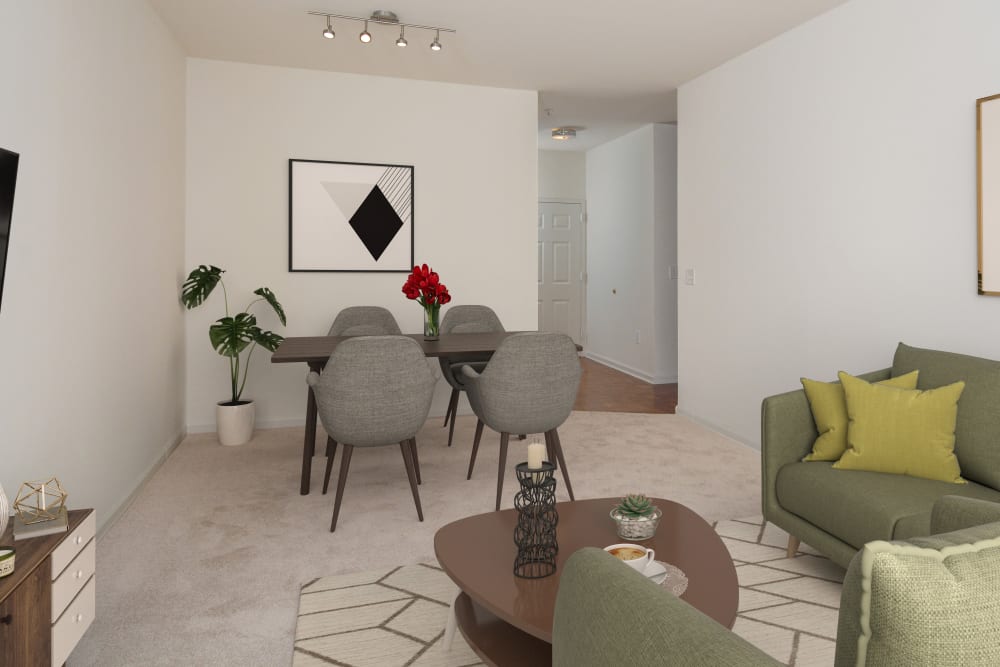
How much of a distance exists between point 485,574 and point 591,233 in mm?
6905

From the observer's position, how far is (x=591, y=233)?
8281 mm

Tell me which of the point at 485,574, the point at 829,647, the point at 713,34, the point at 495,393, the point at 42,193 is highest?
the point at 713,34

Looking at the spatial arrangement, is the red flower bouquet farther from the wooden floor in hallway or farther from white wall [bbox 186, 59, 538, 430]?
the wooden floor in hallway

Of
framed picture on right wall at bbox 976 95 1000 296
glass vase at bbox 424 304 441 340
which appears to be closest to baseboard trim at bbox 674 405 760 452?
framed picture on right wall at bbox 976 95 1000 296

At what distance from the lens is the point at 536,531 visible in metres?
1.80

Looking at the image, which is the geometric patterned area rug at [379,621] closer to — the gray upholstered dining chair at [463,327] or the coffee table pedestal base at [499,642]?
the coffee table pedestal base at [499,642]

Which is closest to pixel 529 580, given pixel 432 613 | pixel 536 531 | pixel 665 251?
pixel 536 531

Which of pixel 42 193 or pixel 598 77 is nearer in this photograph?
pixel 42 193

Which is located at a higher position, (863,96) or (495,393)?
(863,96)

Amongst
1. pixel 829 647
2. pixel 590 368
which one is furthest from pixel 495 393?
pixel 590 368

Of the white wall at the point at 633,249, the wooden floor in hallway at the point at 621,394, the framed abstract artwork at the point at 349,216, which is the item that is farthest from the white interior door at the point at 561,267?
the framed abstract artwork at the point at 349,216

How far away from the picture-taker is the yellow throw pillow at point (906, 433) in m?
2.38

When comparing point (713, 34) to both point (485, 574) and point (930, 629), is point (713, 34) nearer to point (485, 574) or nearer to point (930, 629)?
point (485, 574)

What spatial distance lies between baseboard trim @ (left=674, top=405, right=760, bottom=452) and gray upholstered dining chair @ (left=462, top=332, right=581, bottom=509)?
172 centimetres
